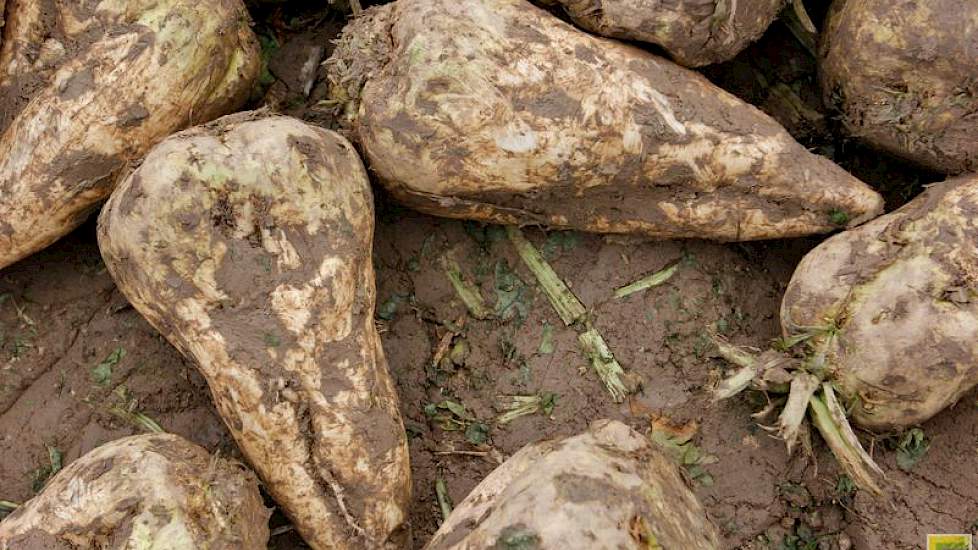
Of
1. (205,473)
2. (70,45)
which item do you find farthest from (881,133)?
(70,45)

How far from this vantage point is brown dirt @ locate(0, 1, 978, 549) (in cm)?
232

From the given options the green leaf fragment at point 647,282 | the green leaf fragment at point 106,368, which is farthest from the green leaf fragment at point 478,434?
the green leaf fragment at point 106,368

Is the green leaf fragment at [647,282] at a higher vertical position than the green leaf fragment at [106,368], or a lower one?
higher

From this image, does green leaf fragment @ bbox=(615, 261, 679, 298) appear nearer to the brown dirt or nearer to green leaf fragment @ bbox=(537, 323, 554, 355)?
the brown dirt

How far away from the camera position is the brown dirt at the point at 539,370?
2322mm

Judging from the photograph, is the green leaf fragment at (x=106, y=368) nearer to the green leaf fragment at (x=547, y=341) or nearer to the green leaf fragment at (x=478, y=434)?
the green leaf fragment at (x=478, y=434)

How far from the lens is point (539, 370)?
8.00ft

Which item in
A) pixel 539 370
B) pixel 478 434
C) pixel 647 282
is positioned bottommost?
pixel 478 434

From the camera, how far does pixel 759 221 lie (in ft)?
7.82

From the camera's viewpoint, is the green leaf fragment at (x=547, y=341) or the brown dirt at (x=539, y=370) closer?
the brown dirt at (x=539, y=370)

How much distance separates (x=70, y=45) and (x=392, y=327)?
3.68 feet

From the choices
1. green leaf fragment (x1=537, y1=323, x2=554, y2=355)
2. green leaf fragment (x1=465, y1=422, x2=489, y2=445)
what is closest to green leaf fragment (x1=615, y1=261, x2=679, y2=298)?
green leaf fragment (x1=537, y1=323, x2=554, y2=355)

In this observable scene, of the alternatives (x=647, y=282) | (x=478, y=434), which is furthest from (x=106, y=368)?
(x=647, y=282)

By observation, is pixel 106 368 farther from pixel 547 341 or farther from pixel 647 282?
pixel 647 282
